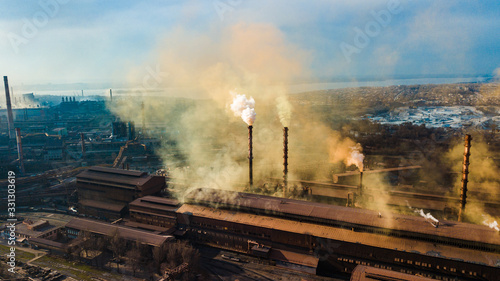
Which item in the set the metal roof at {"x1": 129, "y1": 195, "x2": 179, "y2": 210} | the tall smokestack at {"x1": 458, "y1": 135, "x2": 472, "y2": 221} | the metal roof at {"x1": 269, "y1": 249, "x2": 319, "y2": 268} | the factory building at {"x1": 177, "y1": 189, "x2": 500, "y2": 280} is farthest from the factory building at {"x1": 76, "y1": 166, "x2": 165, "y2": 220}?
the tall smokestack at {"x1": 458, "y1": 135, "x2": 472, "y2": 221}

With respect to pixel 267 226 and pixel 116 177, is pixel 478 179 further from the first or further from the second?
pixel 116 177

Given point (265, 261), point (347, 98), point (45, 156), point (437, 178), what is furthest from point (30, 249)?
point (347, 98)

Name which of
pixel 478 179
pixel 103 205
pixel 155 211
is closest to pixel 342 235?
pixel 155 211

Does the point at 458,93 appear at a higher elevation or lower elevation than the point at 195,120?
higher

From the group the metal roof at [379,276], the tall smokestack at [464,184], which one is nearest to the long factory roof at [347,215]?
the metal roof at [379,276]

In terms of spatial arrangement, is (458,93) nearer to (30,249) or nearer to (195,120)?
(195,120)

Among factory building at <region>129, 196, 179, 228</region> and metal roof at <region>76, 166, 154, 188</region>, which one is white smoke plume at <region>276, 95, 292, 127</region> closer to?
factory building at <region>129, 196, 179, 228</region>
